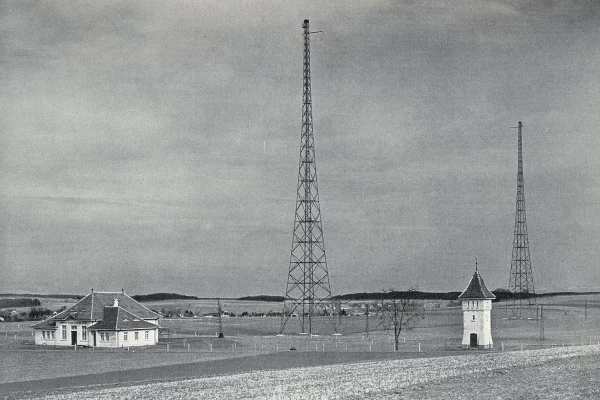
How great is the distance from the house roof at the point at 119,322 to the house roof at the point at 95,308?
1.46 meters

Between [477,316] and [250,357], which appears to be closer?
[250,357]

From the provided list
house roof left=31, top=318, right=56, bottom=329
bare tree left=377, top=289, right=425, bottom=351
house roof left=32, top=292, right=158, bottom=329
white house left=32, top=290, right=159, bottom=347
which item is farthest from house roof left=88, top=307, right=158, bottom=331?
bare tree left=377, top=289, right=425, bottom=351

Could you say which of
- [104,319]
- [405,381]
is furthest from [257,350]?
[405,381]

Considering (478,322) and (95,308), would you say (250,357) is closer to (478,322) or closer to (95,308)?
(478,322)

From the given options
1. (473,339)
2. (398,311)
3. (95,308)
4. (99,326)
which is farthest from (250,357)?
(398,311)

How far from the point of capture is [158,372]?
5244 cm

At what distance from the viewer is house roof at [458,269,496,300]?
246 feet

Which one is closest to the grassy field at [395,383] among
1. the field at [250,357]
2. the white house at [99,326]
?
the field at [250,357]

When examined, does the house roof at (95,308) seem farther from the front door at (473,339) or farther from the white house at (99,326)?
the front door at (473,339)

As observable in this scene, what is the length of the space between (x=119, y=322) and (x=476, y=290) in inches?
1269

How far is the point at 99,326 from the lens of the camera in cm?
8244

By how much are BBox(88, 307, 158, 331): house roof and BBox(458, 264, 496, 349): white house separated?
29362 mm

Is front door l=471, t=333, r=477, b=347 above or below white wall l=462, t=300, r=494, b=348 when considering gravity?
below

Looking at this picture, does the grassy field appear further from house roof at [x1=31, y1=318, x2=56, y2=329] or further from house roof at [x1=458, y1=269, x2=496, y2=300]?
house roof at [x1=31, y1=318, x2=56, y2=329]
